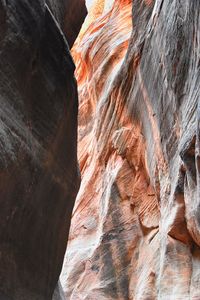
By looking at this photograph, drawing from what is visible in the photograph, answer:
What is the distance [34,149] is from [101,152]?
10.2 metres

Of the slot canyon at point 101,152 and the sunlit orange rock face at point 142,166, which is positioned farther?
the sunlit orange rock face at point 142,166

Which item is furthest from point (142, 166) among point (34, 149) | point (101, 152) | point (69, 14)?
point (34, 149)

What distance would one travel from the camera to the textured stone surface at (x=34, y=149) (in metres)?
6.32

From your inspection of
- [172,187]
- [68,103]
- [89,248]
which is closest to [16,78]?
[68,103]

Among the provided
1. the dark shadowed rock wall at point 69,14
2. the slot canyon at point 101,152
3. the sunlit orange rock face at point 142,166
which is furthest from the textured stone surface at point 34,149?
the sunlit orange rock face at point 142,166

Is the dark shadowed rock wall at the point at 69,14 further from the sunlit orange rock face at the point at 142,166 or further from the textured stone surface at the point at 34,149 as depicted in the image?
the sunlit orange rock face at the point at 142,166

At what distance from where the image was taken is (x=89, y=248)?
15.2 metres

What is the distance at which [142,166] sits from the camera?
14875 millimetres

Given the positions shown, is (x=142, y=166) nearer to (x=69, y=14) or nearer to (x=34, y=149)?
(x=69, y=14)

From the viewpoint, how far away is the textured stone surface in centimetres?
632

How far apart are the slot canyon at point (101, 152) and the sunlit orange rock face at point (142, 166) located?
0.11ft

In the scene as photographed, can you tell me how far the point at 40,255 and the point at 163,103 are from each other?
20.5 feet

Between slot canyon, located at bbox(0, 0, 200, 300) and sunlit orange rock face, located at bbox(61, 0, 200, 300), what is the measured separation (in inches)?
1.3

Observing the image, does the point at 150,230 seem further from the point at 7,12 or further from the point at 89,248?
the point at 7,12
